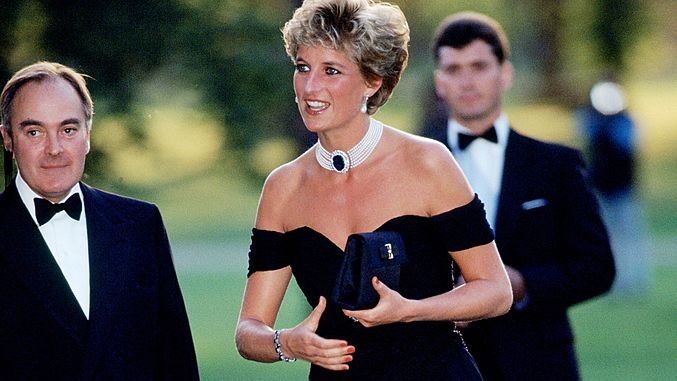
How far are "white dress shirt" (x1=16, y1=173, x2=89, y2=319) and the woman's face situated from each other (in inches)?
33.0

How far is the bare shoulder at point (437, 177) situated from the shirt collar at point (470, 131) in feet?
4.27

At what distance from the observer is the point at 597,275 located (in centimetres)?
571

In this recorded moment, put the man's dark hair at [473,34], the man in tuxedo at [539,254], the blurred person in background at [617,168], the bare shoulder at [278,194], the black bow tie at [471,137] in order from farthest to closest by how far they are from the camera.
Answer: the blurred person in background at [617,168], the man's dark hair at [473,34], the black bow tie at [471,137], the man in tuxedo at [539,254], the bare shoulder at [278,194]

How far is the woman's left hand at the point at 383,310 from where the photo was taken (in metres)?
4.30

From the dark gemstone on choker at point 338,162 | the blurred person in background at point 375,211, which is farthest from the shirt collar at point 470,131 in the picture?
the dark gemstone on choker at point 338,162

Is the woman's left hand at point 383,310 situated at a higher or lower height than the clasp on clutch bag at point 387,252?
lower

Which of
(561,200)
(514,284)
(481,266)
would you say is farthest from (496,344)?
(481,266)

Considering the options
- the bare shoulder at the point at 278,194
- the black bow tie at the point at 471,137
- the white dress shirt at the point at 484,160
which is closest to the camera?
the bare shoulder at the point at 278,194

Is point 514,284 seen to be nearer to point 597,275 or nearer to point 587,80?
point 597,275

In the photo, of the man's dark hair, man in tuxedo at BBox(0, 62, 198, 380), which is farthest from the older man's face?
the man's dark hair

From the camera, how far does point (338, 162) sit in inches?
185

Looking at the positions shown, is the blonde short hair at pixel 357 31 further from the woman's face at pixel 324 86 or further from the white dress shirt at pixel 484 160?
the white dress shirt at pixel 484 160

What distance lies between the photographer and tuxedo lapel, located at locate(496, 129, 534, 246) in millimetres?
5680

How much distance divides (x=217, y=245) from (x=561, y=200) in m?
16.1
